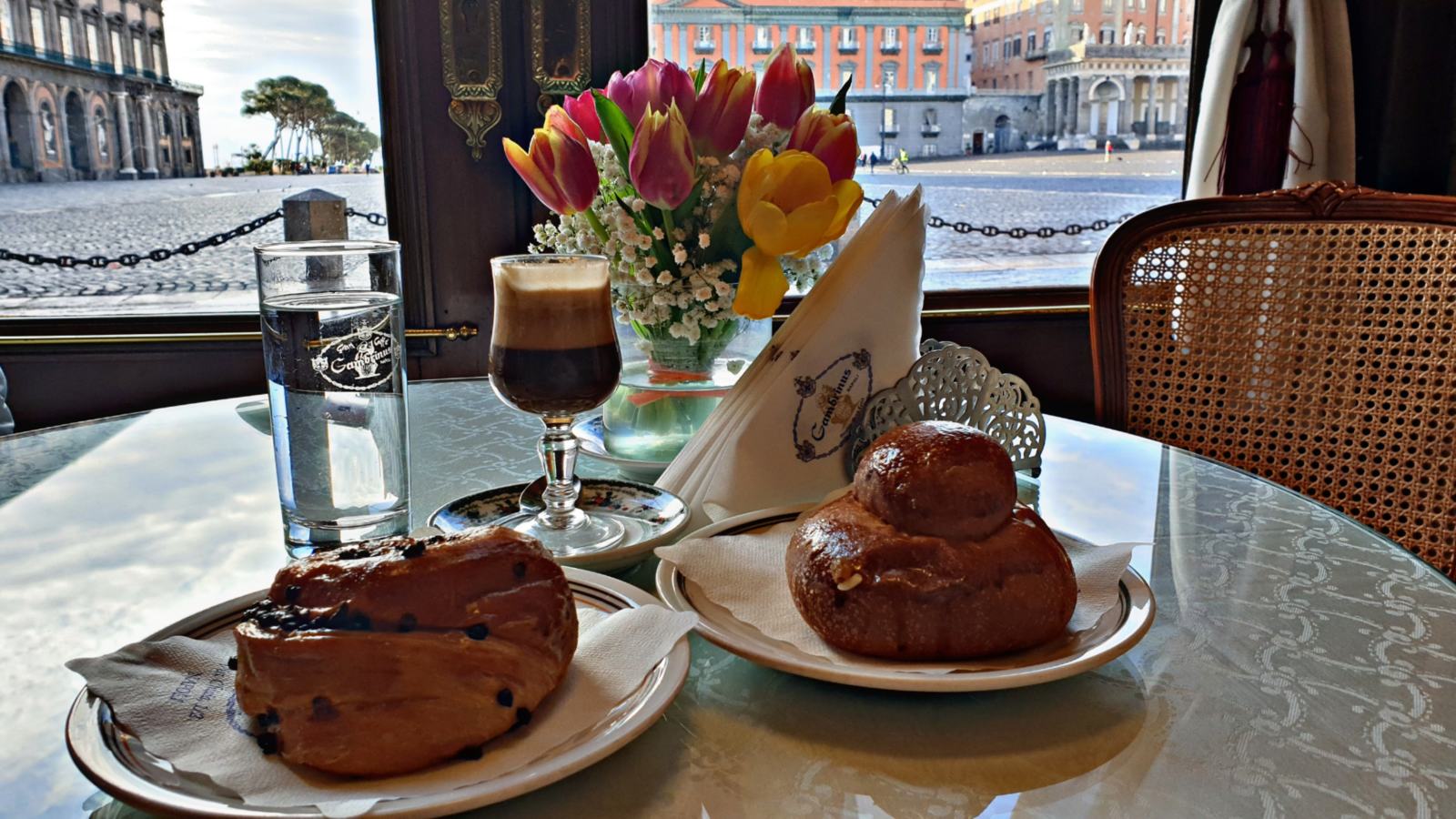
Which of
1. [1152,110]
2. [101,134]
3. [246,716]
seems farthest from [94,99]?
[1152,110]

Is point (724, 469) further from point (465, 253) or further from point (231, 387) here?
point (231, 387)

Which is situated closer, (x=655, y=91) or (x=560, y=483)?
(x=560, y=483)

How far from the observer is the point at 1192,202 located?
1.58 m

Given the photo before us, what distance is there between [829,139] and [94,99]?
7.68 feet

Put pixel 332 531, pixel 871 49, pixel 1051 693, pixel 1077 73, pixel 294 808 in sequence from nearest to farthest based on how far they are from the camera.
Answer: pixel 294 808
pixel 1051 693
pixel 332 531
pixel 871 49
pixel 1077 73

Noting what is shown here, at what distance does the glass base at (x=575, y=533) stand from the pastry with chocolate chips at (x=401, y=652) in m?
0.20

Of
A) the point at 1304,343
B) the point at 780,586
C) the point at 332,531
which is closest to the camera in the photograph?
the point at 780,586

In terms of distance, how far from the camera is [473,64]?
247 centimetres

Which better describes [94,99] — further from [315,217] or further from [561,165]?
[561,165]

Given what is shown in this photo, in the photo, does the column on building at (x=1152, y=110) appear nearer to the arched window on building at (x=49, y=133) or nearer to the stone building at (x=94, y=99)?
the stone building at (x=94, y=99)

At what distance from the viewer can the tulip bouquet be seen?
98 centimetres

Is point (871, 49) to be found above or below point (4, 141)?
above

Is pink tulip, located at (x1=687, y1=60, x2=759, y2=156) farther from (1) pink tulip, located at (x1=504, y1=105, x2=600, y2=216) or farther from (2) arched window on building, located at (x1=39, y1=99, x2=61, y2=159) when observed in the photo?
(2) arched window on building, located at (x1=39, y1=99, x2=61, y2=159)

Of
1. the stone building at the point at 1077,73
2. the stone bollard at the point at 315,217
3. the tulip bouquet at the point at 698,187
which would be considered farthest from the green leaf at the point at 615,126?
the stone building at the point at 1077,73
